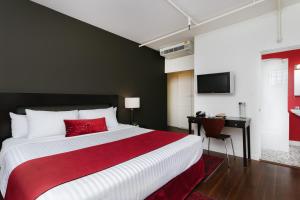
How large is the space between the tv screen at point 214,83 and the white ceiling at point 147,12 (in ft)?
3.30

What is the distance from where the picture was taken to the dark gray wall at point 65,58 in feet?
7.86

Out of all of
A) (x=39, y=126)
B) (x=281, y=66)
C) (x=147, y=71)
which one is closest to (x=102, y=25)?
(x=147, y=71)

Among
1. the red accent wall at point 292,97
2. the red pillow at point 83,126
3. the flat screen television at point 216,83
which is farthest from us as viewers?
the red accent wall at point 292,97

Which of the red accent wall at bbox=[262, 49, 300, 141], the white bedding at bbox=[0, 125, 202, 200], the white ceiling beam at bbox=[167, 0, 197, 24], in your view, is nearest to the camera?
the white bedding at bbox=[0, 125, 202, 200]

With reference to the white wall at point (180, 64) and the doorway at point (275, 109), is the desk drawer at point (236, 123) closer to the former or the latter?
the doorway at point (275, 109)

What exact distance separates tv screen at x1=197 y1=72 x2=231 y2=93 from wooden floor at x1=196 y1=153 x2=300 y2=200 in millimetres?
1468

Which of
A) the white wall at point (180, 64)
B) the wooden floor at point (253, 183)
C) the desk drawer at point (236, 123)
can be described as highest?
the white wall at point (180, 64)

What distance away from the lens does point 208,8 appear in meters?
2.71

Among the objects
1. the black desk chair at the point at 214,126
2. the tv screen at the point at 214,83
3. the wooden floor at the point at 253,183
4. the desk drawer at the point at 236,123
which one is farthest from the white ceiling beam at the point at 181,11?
the wooden floor at the point at 253,183

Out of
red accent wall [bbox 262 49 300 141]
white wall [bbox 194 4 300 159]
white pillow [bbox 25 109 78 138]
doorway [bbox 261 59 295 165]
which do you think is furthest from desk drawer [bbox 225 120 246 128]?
white pillow [bbox 25 109 78 138]

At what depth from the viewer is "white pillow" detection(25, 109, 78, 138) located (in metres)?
2.18

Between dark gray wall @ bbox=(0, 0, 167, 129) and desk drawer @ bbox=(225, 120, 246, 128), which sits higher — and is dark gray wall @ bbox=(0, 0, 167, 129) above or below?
above

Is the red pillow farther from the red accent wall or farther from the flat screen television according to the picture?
the red accent wall

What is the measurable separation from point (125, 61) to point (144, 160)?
9.76ft
